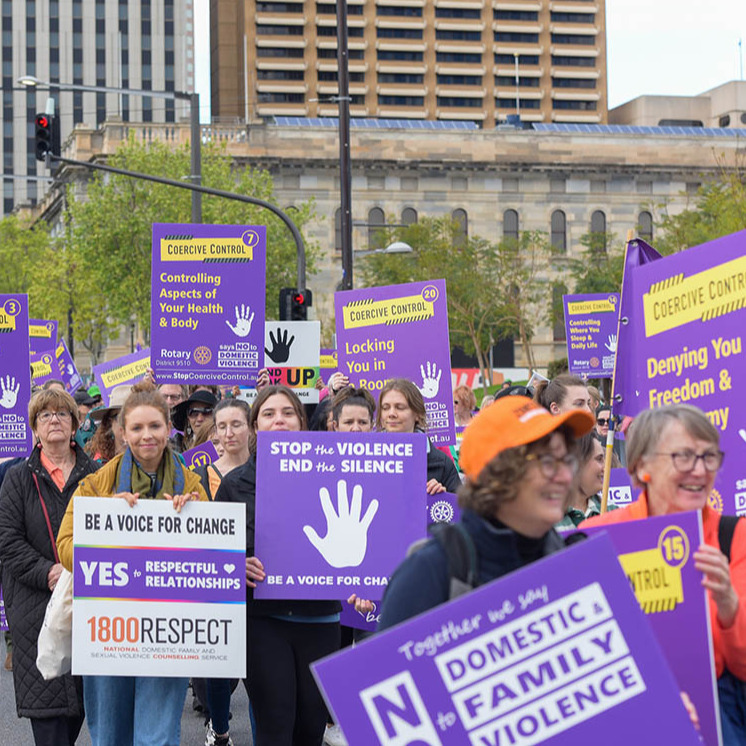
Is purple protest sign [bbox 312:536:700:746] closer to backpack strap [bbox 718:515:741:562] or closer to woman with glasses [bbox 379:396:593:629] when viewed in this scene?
woman with glasses [bbox 379:396:593:629]

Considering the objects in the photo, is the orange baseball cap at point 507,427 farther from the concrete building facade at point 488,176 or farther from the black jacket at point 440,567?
the concrete building facade at point 488,176

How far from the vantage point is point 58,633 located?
601cm

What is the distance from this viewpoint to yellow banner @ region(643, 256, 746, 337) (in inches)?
203

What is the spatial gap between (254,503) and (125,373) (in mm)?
8189

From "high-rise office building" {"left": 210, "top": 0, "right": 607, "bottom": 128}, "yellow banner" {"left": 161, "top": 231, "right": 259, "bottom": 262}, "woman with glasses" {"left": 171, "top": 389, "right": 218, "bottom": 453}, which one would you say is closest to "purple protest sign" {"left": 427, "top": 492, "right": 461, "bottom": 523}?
"woman with glasses" {"left": 171, "top": 389, "right": 218, "bottom": 453}

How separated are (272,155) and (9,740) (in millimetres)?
63785

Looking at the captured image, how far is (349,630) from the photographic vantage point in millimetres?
7914

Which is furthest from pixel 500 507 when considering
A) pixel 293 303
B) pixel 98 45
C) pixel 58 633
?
pixel 98 45

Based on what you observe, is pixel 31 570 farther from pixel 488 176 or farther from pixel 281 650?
pixel 488 176

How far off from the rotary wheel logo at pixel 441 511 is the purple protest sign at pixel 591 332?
1066 centimetres

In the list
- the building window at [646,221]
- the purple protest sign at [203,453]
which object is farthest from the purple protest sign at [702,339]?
the building window at [646,221]

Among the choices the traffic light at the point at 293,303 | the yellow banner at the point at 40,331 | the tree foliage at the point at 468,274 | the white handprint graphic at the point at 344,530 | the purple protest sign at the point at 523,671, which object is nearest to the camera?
the purple protest sign at the point at 523,671

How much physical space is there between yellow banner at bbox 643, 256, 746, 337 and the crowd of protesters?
1.55 ft

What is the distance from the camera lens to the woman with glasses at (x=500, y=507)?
3.20 m
